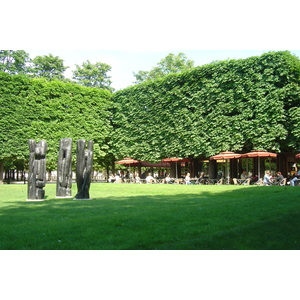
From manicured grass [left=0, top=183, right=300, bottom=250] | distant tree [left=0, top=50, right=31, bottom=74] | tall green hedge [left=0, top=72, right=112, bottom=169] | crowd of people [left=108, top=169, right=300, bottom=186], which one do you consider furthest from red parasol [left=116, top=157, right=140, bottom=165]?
manicured grass [left=0, top=183, right=300, bottom=250]

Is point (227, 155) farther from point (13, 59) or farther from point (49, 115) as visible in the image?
point (13, 59)

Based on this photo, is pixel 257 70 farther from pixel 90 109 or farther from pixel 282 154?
pixel 90 109

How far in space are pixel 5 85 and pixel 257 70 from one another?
2101 cm

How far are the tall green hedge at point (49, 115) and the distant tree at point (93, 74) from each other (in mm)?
12601

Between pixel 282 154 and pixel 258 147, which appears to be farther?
pixel 282 154

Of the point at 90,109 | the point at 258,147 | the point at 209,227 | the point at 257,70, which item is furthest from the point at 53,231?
the point at 90,109

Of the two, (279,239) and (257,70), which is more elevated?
(257,70)

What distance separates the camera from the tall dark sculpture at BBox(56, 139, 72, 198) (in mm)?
13773


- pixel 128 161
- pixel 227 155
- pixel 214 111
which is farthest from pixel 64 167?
pixel 128 161

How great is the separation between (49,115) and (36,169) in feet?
65.4

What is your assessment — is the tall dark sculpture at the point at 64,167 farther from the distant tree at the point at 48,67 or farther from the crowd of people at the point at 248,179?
the distant tree at the point at 48,67

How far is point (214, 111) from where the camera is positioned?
27.1 meters

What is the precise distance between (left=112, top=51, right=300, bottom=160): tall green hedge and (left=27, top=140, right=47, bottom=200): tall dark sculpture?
16.1 meters

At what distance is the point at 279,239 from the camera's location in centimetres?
564
